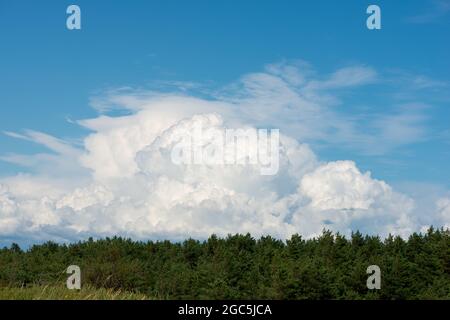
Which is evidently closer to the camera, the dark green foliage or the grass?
the grass

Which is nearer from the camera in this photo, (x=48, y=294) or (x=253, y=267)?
(x=48, y=294)

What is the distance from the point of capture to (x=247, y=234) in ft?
99.0

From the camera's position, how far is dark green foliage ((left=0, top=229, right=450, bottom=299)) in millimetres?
20641

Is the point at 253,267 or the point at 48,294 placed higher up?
the point at 253,267

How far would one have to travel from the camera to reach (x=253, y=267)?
2477cm

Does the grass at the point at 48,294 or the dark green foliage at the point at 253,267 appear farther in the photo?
the dark green foliage at the point at 253,267

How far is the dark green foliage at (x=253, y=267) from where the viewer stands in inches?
813
